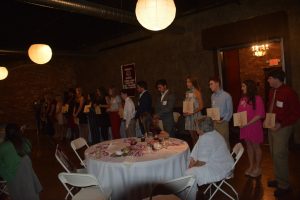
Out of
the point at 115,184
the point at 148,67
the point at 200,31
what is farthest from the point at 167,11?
the point at 148,67

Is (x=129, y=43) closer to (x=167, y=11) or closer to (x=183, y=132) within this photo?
(x=183, y=132)

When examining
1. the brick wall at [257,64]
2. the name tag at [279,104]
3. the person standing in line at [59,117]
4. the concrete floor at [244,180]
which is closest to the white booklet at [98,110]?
the concrete floor at [244,180]

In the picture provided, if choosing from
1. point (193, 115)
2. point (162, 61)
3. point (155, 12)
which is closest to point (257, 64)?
point (162, 61)

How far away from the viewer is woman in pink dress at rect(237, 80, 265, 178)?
12.6 ft

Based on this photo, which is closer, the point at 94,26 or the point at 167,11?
the point at 167,11

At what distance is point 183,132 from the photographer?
7148 mm

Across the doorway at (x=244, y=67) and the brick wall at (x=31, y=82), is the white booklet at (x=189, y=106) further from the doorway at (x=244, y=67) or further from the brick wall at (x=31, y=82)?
the brick wall at (x=31, y=82)

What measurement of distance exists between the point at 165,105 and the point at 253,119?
1676 mm

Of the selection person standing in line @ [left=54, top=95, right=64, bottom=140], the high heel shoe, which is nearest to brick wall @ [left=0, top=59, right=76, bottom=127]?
person standing in line @ [left=54, top=95, right=64, bottom=140]

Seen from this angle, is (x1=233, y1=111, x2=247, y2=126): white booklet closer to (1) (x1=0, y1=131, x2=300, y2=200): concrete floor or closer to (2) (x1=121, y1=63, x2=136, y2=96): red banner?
(1) (x1=0, y1=131, x2=300, y2=200): concrete floor

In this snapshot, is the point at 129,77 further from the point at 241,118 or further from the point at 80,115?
the point at 241,118

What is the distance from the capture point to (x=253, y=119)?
3867mm

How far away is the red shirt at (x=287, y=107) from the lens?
3.29 metres

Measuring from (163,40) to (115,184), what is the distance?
5753 mm
